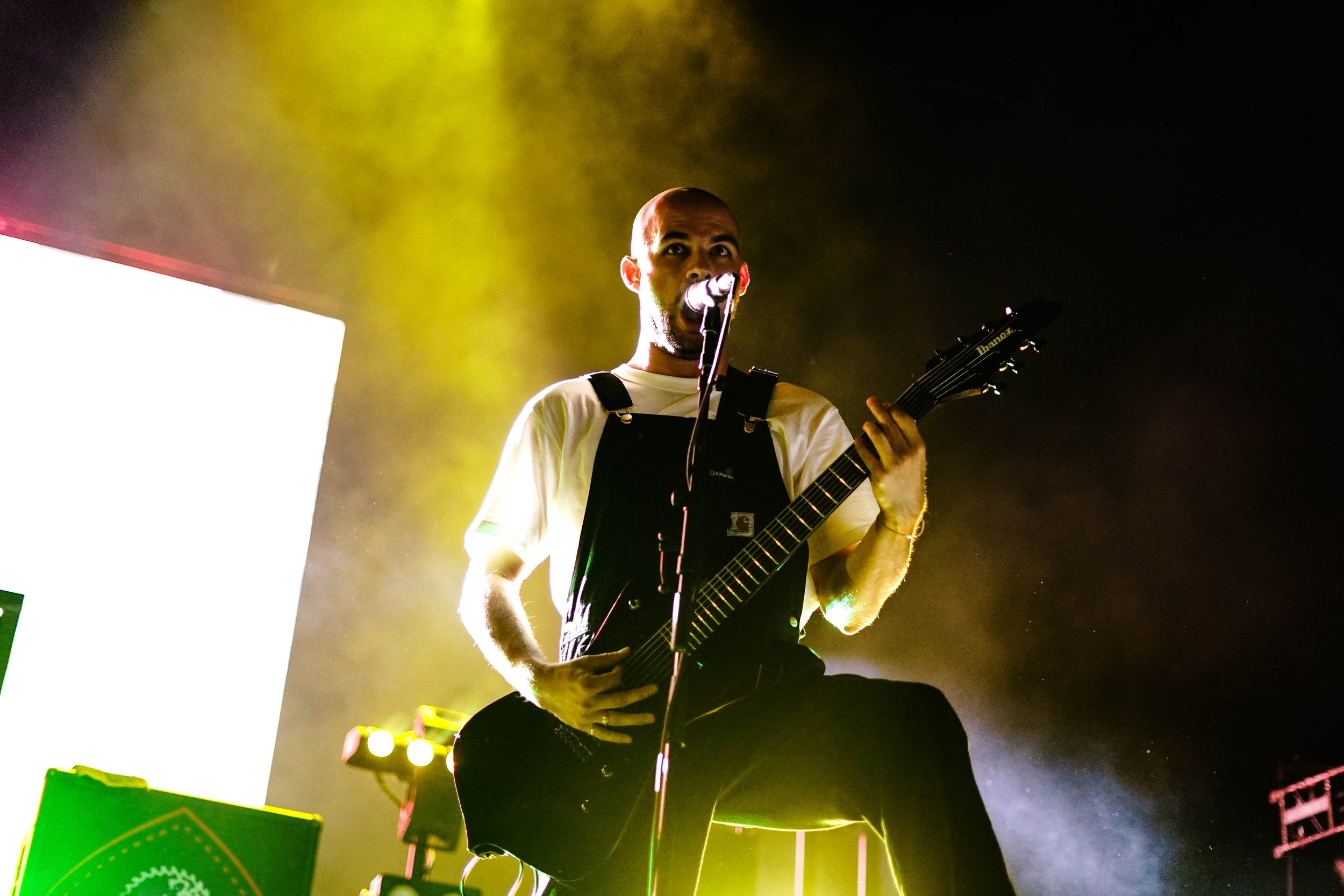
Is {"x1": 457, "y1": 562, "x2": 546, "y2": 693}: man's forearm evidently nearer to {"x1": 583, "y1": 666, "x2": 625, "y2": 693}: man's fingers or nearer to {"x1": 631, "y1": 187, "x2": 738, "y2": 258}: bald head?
{"x1": 583, "y1": 666, "x2": 625, "y2": 693}: man's fingers

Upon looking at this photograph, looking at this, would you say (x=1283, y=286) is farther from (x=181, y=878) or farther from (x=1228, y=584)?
(x=181, y=878)

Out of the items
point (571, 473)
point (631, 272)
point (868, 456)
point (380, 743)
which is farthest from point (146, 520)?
point (868, 456)

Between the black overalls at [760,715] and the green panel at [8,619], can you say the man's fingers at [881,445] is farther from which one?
the green panel at [8,619]

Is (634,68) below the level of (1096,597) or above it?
above

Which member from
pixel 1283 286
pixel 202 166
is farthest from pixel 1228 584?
pixel 202 166

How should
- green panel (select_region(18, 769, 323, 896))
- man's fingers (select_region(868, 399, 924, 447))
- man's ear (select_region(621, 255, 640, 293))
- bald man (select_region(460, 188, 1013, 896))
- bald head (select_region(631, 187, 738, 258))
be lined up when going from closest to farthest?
1. bald man (select_region(460, 188, 1013, 896))
2. man's fingers (select_region(868, 399, 924, 447))
3. green panel (select_region(18, 769, 323, 896))
4. bald head (select_region(631, 187, 738, 258))
5. man's ear (select_region(621, 255, 640, 293))

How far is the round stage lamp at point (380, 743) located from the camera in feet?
13.5

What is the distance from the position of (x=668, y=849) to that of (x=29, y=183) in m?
3.58

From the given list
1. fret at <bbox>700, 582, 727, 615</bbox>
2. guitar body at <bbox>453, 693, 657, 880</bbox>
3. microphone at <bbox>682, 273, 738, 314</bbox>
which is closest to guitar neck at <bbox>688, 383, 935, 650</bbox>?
fret at <bbox>700, 582, 727, 615</bbox>

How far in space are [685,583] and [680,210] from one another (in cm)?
122

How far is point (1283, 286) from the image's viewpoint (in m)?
4.30

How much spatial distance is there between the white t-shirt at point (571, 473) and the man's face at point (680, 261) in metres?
0.19

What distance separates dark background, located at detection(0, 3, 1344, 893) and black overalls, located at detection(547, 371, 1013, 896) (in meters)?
2.46

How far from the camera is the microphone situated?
5.85ft
